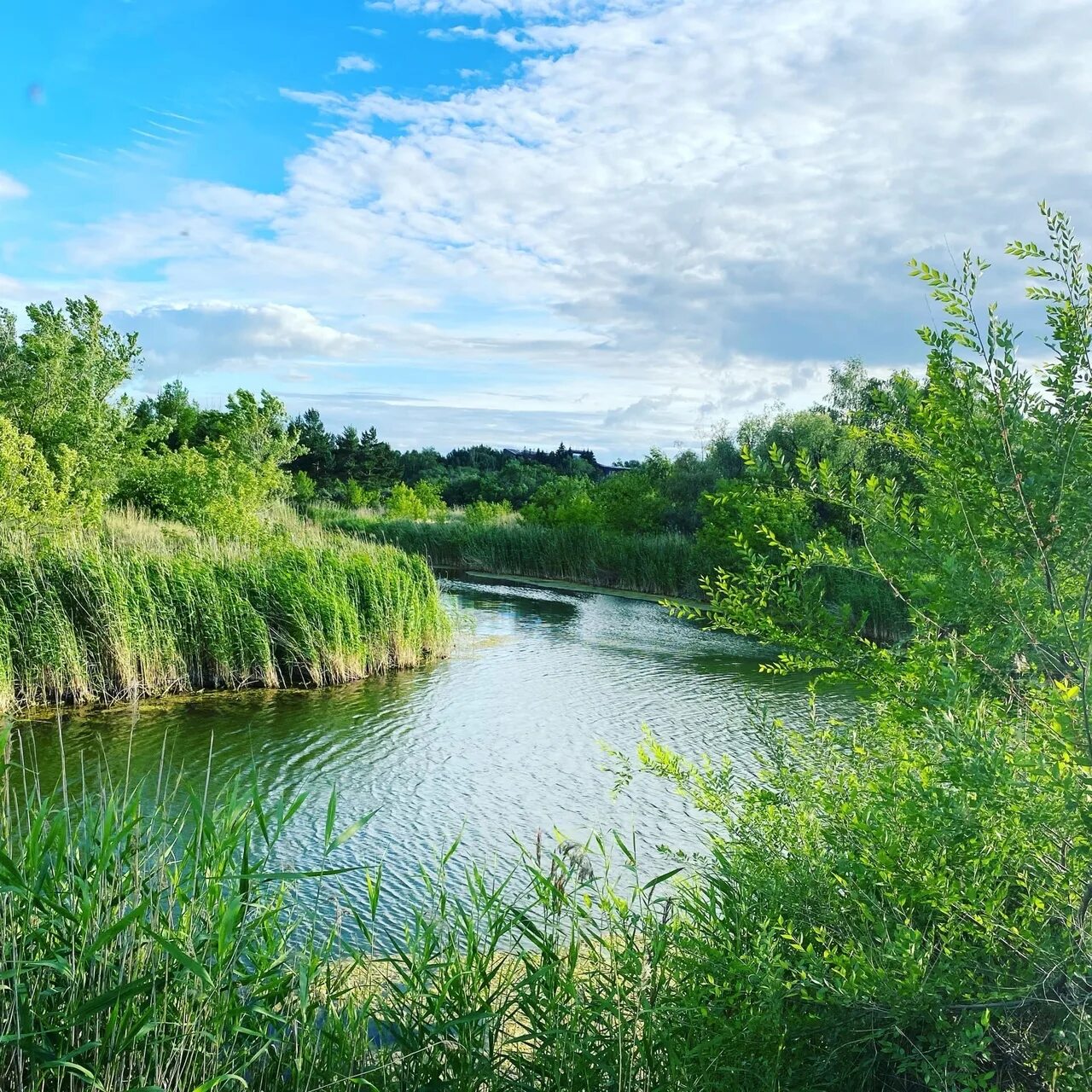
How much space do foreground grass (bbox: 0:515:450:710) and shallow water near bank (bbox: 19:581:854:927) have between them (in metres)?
0.49

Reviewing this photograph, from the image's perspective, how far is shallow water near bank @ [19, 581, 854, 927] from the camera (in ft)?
23.4

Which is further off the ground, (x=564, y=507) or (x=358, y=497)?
(x=358, y=497)

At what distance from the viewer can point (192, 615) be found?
12.0m

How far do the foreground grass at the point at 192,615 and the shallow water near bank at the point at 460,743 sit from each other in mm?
486

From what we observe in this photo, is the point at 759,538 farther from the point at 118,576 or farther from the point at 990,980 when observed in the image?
the point at 990,980

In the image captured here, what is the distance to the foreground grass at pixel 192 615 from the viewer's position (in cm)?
1084

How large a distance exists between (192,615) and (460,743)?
4.17 metres

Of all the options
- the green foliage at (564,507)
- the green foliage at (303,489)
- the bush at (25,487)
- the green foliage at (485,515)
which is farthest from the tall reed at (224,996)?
the green foliage at (303,489)

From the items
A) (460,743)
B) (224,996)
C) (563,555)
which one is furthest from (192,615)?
(563,555)

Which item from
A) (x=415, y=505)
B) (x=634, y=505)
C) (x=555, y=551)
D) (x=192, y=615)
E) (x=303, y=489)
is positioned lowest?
(x=192, y=615)

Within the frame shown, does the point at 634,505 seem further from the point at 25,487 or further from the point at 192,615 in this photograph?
the point at 192,615

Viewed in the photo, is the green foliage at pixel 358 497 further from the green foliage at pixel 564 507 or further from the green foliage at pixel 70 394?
the green foliage at pixel 70 394

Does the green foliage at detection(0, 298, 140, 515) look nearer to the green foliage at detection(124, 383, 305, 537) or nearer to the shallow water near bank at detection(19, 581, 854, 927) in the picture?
the green foliage at detection(124, 383, 305, 537)

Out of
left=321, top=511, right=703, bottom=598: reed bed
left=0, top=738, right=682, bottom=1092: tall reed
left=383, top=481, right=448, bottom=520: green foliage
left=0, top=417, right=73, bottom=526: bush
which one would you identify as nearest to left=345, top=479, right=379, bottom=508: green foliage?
left=383, top=481, right=448, bottom=520: green foliage
